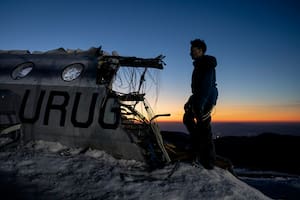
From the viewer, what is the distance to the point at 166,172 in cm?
566

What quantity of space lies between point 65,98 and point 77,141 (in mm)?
999

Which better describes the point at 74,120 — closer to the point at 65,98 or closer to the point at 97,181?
the point at 65,98

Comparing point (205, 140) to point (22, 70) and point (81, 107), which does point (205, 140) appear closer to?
point (81, 107)

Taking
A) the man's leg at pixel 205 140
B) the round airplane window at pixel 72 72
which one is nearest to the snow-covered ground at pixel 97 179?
the man's leg at pixel 205 140

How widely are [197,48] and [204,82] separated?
710mm

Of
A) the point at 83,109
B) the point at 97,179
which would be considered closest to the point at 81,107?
the point at 83,109

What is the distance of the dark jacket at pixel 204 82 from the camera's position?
19.0 ft

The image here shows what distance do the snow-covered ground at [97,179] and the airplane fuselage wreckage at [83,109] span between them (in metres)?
0.34

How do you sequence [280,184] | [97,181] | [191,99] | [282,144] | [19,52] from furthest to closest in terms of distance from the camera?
[282,144]
[280,184]
[19,52]
[191,99]
[97,181]

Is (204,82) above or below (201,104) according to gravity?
above

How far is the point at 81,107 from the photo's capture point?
21.9 feet

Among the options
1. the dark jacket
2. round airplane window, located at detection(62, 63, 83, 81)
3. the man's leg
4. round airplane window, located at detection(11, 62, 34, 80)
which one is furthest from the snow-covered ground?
round airplane window, located at detection(11, 62, 34, 80)

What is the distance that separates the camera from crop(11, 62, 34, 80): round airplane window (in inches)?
296

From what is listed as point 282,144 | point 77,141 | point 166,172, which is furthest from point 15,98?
point 282,144
